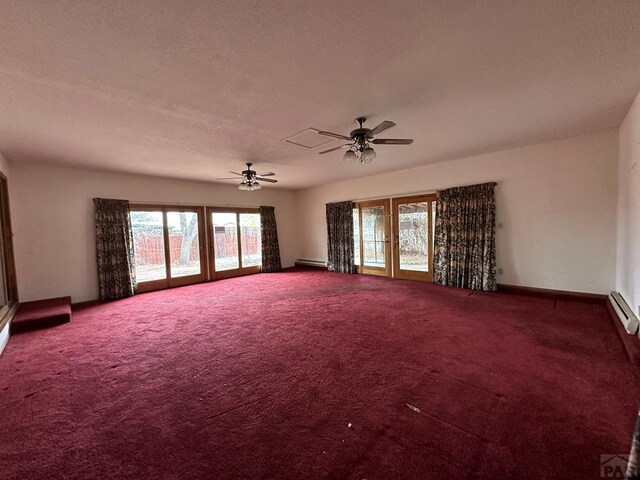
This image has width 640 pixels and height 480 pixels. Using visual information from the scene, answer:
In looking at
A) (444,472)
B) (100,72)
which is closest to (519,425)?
(444,472)

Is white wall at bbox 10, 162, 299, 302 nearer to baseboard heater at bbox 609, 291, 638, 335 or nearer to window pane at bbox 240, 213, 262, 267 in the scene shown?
window pane at bbox 240, 213, 262, 267

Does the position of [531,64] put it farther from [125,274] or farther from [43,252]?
[43,252]

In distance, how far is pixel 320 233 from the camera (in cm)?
833

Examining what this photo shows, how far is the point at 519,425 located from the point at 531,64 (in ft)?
9.02

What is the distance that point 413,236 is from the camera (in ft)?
20.3

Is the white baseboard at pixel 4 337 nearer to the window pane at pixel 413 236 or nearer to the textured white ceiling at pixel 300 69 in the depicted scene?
the textured white ceiling at pixel 300 69

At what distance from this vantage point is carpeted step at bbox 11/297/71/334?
12.2ft

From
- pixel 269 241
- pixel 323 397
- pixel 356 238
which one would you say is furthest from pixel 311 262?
pixel 323 397

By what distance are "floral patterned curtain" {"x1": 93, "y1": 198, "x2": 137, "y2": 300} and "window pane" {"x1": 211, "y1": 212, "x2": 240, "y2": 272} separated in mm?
1935

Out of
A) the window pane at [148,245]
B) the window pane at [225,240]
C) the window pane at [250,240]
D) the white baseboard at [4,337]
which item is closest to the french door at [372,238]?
the window pane at [250,240]

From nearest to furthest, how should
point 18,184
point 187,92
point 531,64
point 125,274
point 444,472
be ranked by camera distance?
1. point 444,472
2. point 531,64
3. point 187,92
4. point 18,184
5. point 125,274

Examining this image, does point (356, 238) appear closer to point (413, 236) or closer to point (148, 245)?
point (413, 236)

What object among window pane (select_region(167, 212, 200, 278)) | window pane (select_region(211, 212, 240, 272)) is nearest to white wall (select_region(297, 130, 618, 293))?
window pane (select_region(211, 212, 240, 272))

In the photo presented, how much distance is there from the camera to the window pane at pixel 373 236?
6.80m
